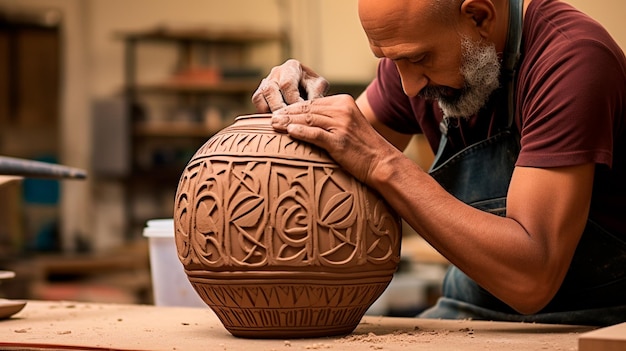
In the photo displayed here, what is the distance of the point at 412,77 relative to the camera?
7.70ft

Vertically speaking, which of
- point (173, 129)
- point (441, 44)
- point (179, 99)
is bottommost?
point (173, 129)

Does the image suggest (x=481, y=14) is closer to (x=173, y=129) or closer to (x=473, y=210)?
(x=473, y=210)

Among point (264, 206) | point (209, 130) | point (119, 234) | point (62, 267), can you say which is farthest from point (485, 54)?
point (119, 234)

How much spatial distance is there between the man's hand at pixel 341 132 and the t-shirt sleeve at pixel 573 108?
0.34 metres

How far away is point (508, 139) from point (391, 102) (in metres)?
0.52

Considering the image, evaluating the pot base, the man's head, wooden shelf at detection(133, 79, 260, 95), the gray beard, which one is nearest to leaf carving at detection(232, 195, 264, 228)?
the pot base

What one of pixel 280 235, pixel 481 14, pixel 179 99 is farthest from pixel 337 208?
pixel 179 99

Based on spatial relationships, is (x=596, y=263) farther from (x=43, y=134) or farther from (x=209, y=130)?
(x=43, y=134)

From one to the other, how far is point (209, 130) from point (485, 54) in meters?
6.82

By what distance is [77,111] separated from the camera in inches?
374

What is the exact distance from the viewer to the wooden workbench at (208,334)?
196 cm

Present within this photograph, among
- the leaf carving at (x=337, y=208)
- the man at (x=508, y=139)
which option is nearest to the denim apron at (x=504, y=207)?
the man at (x=508, y=139)

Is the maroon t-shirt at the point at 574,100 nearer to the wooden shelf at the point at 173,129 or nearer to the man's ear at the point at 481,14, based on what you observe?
the man's ear at the point at 481,14

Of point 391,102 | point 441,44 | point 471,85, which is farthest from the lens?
→ point 391,102
